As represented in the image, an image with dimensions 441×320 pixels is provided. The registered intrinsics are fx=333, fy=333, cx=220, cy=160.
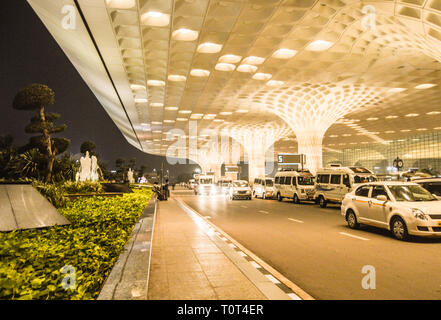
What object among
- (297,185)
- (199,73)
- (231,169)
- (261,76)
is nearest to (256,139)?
(231,169)

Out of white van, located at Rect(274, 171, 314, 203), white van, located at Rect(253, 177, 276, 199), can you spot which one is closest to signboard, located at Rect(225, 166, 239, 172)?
white van, located at Rect(253, 177, 276, 199)

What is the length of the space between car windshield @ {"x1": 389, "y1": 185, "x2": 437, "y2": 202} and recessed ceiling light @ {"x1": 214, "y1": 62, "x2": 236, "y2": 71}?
1345cm

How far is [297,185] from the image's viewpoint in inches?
988

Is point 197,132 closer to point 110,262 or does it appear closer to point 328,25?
point 328,25

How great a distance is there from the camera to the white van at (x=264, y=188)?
30438 mm

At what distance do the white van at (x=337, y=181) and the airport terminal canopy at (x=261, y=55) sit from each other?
21.9 ft

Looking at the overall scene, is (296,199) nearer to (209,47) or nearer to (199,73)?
(199,73)

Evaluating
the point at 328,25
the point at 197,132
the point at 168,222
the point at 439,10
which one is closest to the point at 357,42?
the point at 328,25

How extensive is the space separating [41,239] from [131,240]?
1.79m

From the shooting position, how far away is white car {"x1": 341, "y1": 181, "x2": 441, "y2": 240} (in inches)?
354

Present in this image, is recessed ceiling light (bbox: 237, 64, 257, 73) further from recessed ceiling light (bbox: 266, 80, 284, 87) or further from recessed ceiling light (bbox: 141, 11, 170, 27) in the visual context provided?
recessed ceiling light (bbox: 141, 11, 170, 27)

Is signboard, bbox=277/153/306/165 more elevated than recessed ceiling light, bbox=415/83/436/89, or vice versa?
recessed ceiling light, bbox=415/83/436/89

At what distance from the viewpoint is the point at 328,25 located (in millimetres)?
15016

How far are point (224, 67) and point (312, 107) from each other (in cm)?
1202
